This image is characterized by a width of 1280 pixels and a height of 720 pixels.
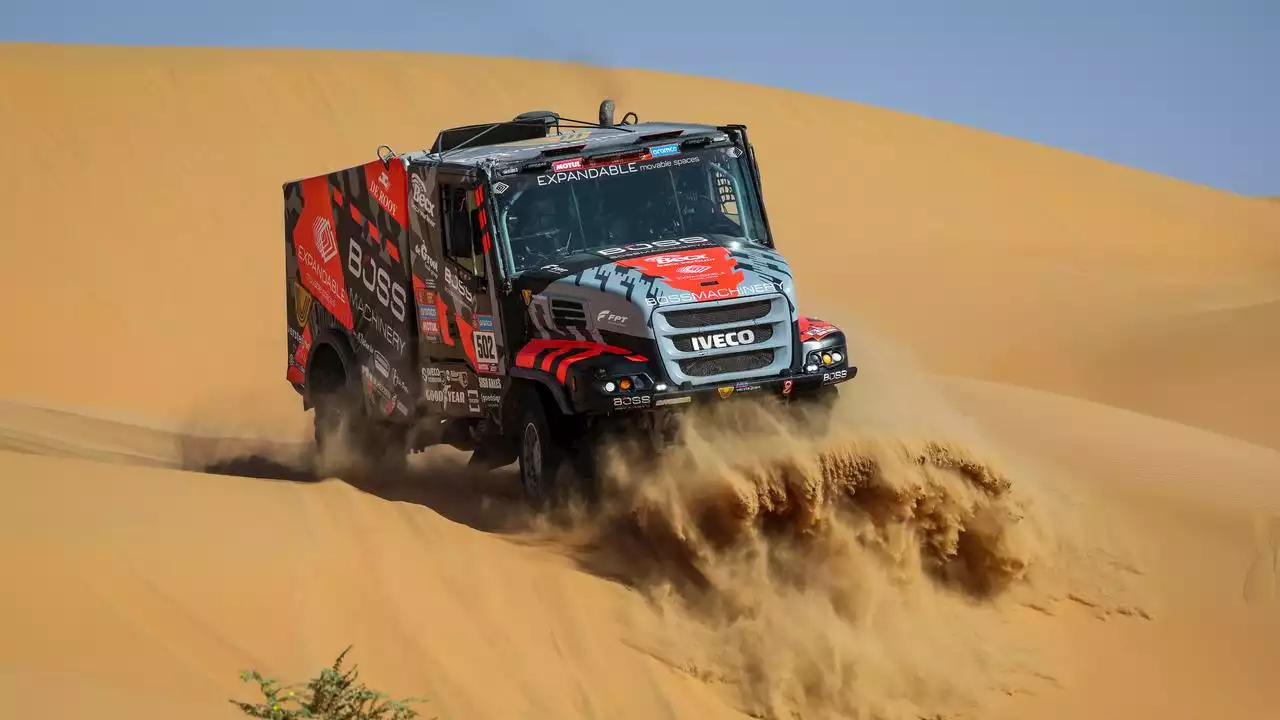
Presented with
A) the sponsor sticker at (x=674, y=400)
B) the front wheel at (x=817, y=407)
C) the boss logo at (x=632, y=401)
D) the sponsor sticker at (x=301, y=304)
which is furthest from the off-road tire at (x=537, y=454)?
the sponsor sticker at (x=301, y=304)

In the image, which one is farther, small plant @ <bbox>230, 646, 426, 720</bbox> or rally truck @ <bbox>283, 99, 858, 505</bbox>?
rally truck @ <bbox>283, 99, 858, 505</bbox>

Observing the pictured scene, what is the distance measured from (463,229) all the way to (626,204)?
1106 millimetres

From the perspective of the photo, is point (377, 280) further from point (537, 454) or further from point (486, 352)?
point (537, 454)

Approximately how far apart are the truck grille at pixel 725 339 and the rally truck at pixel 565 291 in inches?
0.5

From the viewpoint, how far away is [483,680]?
24.5 feet

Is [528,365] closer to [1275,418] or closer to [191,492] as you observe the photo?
[191,492]

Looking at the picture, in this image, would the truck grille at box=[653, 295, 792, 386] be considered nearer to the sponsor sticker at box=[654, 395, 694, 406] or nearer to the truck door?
the sponsor sticker at box=[654, 395, 694, 406]

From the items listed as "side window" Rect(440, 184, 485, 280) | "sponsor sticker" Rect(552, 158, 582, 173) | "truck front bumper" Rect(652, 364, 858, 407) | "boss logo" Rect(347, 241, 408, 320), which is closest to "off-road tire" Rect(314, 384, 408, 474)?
"boss logo" Rect(347, 241, 408, 320)

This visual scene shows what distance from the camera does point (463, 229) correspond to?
10781mm

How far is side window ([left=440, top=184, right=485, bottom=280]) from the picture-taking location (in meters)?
10.7

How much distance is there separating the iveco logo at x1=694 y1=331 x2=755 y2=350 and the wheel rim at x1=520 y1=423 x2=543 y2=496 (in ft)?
4.09

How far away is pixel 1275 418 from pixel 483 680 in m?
14.0

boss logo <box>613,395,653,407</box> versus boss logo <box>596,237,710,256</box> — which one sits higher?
boss logo <box>596,237,710,256</box>

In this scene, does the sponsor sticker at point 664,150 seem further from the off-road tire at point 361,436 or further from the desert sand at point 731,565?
the off-road tire at point 361,436
